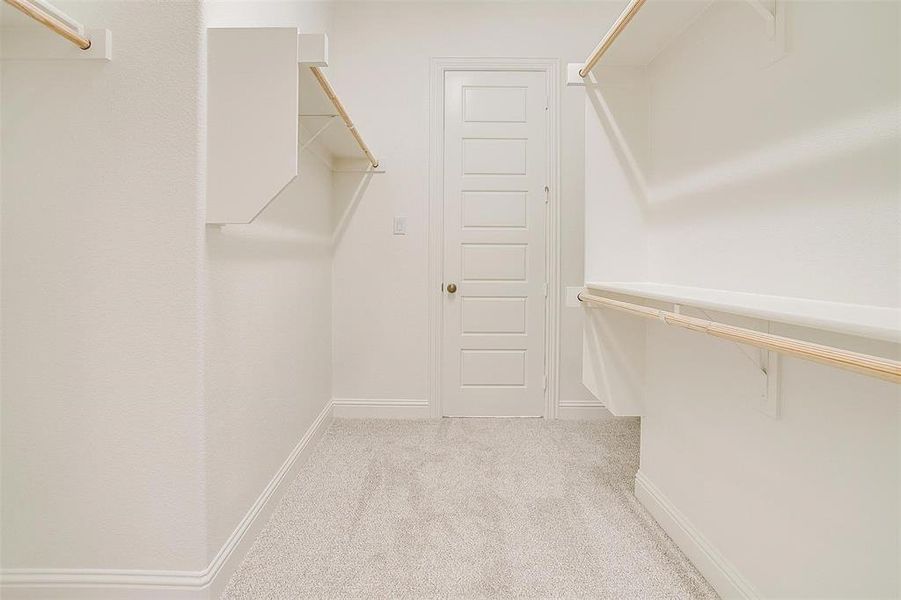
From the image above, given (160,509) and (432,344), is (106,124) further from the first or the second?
(432,344)

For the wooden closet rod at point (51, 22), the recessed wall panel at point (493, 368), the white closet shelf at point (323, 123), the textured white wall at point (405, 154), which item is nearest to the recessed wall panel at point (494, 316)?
the recessed wall panel at point (493, 368)

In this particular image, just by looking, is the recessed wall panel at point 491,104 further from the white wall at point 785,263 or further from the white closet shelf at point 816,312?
the white closet shelf at point 816,312

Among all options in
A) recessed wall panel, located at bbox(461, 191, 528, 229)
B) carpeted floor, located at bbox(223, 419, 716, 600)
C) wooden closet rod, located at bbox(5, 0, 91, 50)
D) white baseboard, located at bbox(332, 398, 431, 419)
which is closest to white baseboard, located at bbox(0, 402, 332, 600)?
carpeted floor, located at bbox(223, 419, 716, 600)

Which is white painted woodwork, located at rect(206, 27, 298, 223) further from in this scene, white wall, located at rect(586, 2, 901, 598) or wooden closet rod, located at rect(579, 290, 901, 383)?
white wall, located at rect(586, 2, 901, 598)

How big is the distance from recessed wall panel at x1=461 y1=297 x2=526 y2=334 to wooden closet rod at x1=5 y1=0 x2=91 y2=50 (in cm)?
212

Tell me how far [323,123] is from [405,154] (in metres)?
0.91

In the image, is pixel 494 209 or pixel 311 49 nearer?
pixel 311 49

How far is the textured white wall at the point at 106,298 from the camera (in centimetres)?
116

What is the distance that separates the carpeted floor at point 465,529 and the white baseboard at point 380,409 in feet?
1.38

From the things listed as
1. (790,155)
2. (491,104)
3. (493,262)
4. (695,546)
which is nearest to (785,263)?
(790,155)

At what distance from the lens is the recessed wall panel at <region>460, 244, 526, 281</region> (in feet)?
9.21

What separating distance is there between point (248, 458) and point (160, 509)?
12.3 inches

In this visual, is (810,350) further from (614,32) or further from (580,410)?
(580,410)

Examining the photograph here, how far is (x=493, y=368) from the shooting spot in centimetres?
284
